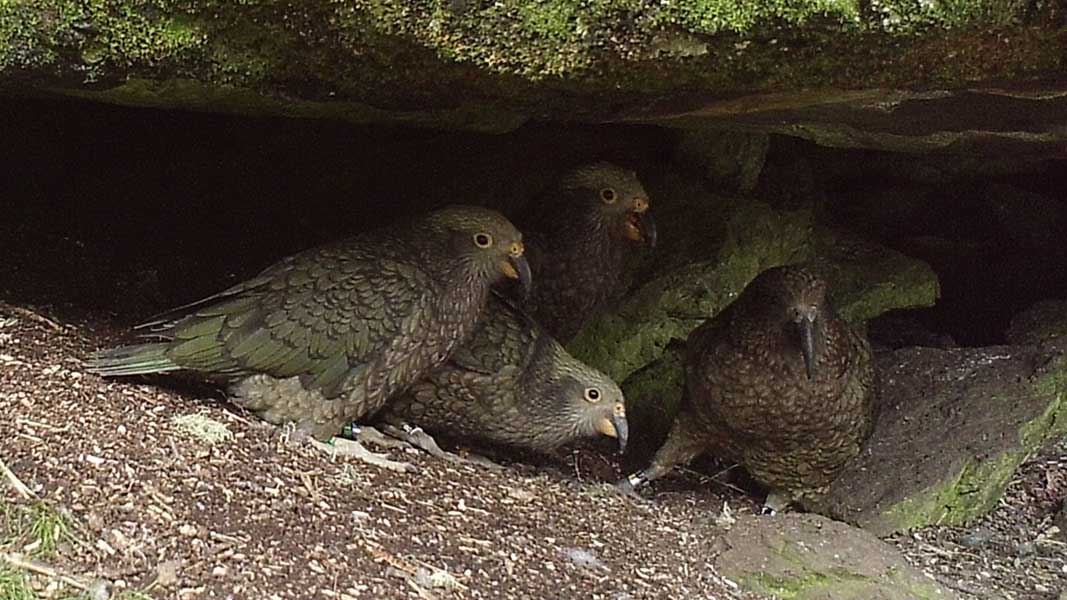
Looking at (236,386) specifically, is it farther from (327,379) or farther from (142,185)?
(142,185)

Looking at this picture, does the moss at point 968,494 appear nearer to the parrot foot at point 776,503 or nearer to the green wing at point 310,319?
the parrot foot at point 776,503

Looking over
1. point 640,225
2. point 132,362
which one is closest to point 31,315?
point 132,362

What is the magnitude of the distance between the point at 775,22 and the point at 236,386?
2398mm

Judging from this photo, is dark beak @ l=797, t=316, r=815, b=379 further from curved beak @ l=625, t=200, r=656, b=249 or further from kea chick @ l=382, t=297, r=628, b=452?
curved beak @ l=625, t=200, r=656, b=249

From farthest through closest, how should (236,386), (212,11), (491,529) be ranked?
1. (236,386)
2. (491,529)
3. (212,11)

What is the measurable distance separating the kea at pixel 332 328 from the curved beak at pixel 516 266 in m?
0.09

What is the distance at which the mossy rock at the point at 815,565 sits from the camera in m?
3.88

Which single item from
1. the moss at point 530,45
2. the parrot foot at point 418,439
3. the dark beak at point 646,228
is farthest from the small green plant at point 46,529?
the dark beak at point 646,228

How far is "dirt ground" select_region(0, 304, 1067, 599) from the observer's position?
2932mm

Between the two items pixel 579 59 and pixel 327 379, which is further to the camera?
pixel 327 379

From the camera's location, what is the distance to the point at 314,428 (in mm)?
4168

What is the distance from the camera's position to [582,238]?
18.0 feet

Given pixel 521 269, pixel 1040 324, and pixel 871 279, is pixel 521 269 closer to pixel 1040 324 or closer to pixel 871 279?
pixel 871 279

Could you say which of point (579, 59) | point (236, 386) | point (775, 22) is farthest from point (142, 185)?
point (775, 22)
